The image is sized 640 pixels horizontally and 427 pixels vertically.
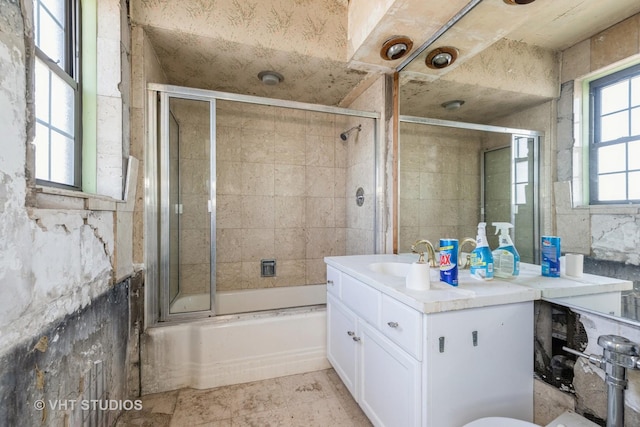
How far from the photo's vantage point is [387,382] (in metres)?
1.12

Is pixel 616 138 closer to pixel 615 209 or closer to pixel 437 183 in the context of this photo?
pixel 615 209

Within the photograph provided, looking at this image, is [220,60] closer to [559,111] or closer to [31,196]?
[31,196]

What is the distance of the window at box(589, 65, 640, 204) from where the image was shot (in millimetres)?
806

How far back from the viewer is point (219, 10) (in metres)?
1.67

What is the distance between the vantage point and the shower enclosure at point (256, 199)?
1.88 meters

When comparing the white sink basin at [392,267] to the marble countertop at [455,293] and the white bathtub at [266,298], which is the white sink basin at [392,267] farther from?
the white bathtub at [266,298]

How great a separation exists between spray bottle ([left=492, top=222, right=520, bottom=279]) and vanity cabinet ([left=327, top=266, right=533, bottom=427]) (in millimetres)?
161

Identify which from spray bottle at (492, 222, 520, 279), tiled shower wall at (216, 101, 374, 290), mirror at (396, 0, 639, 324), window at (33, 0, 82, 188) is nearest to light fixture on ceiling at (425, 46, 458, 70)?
mirror at (396, 0, 639, 324)

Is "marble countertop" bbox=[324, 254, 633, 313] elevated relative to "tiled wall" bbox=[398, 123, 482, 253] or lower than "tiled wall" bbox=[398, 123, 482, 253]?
lower

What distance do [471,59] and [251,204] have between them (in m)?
2.03

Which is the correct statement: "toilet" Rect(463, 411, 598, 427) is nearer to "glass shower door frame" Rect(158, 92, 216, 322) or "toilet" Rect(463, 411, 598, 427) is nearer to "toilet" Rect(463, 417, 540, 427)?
"toilet" Rect(463, 417, 540, 427)

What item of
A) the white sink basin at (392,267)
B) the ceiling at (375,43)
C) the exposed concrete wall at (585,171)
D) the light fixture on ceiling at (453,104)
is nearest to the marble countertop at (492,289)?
the exposed concrete wall at (585,171)

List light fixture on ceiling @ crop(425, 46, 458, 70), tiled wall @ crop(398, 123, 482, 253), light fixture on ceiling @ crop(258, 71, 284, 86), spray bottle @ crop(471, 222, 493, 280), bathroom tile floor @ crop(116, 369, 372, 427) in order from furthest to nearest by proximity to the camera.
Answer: light fixture on ceiling @ crop(258, 71, 284, 86), light fixture on ceiling @ crop(425, 46, 458, 70), tiled wall @ crop(398, 123, 482, 253), bathroom tile floor @ crop(116, 369, 372, 427), spray bottle @ crop(471, 222, 493, 280)

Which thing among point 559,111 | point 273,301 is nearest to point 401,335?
point 559,111
